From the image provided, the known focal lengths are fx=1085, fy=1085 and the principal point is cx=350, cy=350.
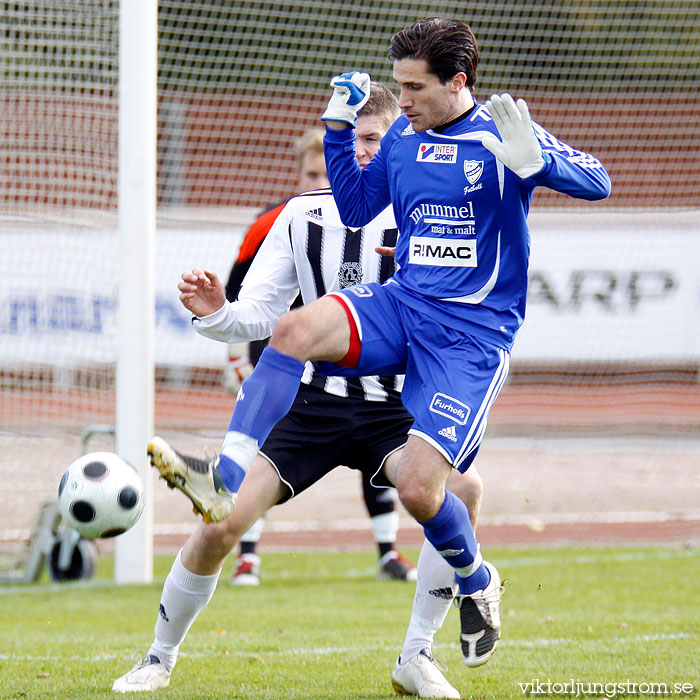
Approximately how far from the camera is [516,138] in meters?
3.28

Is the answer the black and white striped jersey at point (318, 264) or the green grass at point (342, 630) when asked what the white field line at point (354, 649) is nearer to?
the green grass at point (342, 630)

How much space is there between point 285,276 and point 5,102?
19.3ft

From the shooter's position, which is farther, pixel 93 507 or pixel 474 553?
pixel 474 553

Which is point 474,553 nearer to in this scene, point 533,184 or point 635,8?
point 533,184

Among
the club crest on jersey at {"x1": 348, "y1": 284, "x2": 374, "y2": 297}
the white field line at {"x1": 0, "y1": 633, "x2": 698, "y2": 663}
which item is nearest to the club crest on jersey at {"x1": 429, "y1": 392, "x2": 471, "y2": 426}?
the club crest on jersey at {"x1": 348, "y1": 284, "x2": 374, "y2": 297}

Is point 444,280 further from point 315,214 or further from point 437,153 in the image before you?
point 315,214

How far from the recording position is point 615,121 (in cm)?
1152

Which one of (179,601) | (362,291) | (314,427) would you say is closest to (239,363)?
(314,427)

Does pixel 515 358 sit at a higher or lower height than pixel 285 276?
lower

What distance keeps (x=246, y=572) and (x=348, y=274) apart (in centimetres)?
313

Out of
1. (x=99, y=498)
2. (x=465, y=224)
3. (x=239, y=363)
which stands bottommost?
(x=239, y=363)

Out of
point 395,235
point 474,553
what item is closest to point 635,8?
point 395,235

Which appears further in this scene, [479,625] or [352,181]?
[352,181]

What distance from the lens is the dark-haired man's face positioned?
352 cm
